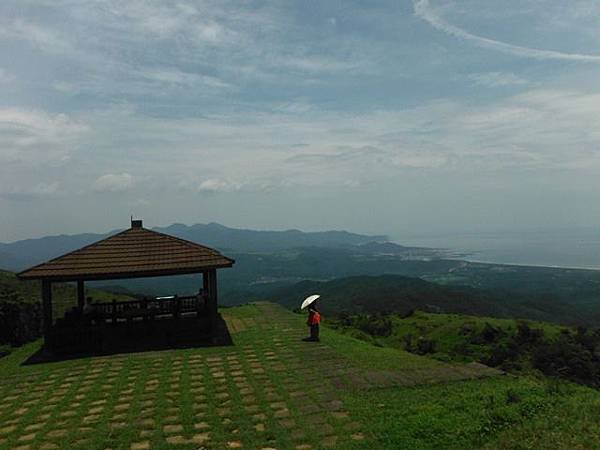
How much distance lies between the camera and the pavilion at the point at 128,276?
38.1ft

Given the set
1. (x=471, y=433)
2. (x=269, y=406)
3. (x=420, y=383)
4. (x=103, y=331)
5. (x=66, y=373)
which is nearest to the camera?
(x=471, y=433)

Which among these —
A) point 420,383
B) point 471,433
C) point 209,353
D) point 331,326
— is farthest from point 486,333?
point 471,433

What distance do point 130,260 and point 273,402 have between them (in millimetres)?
7207

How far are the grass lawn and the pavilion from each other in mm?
1155

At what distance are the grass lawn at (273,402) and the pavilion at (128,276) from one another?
115cm

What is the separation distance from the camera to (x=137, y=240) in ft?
45.9

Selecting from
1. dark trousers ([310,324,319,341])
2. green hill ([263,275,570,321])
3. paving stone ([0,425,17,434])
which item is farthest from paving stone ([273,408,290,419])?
green hill ([263,275,570,321])

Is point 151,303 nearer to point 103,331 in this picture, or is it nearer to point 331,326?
point 103,331

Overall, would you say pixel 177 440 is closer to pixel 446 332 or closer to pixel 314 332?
pixel 314 332

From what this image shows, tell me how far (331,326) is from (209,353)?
5760 mm

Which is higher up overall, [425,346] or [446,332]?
[425,346]

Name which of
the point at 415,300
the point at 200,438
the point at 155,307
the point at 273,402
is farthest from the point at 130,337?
the point at 415,300

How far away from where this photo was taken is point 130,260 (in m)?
12.8

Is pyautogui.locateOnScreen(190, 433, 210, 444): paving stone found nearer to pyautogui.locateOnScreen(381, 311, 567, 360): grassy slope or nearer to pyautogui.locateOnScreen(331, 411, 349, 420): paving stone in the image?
pyautogui.locateOnScreen(331, 411, 349, 420): paving stone
